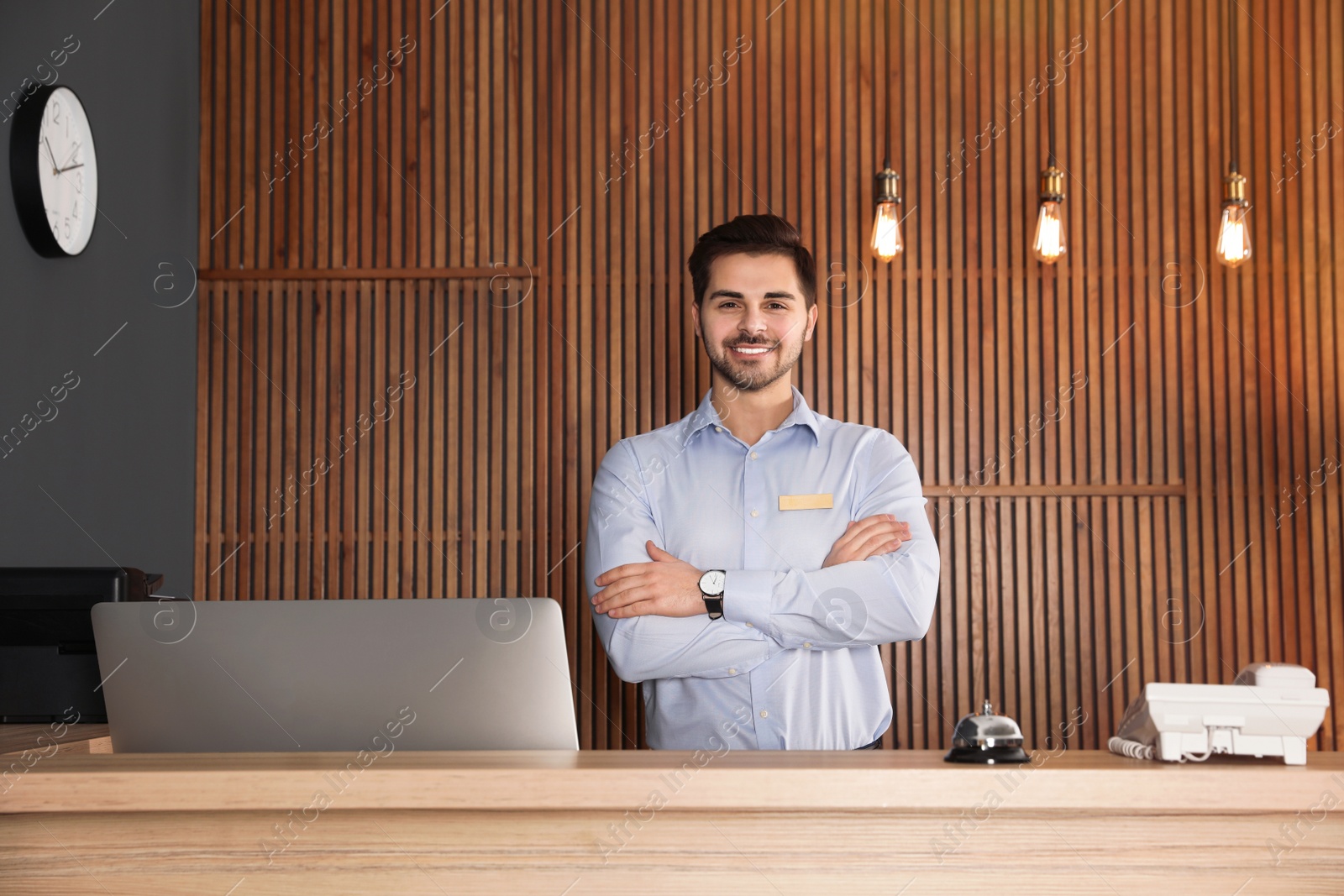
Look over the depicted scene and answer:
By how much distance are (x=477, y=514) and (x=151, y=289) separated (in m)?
1.34

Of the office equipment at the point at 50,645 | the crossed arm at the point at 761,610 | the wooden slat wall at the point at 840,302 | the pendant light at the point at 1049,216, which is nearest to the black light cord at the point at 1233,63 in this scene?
the wooden slat wall at the point at 840,302

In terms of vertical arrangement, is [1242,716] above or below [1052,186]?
below

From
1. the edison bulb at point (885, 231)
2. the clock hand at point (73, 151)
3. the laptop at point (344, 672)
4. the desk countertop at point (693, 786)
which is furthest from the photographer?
the edison bulb at point (885, 231)

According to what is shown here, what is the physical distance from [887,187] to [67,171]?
248 centimetres

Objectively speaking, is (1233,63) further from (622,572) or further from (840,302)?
(622,572)

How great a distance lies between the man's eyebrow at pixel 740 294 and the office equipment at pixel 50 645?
1.57 m

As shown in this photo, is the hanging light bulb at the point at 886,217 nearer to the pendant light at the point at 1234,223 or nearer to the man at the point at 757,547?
the man at the point at 757,547

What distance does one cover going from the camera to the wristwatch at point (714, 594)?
2521 mm

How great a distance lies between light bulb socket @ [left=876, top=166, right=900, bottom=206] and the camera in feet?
12.6

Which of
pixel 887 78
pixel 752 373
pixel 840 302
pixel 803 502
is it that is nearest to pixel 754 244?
pixel 752 373

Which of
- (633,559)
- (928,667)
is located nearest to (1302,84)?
(928,667)

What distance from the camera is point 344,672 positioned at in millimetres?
1637

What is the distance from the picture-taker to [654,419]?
4172 millimetres

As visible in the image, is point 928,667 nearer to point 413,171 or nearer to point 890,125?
point 890,125
